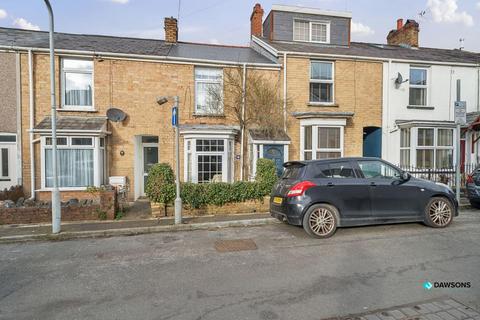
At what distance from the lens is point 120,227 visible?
740 cm

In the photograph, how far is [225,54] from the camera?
13438 millimetres

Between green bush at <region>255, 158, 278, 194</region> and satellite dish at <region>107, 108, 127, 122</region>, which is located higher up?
satellite dish at <region>107, 108, 127, 122</region>

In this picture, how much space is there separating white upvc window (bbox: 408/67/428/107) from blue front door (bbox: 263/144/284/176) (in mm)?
6863

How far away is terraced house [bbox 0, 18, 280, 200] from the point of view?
34.2 ft

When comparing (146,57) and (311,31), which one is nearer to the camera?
(146,57)

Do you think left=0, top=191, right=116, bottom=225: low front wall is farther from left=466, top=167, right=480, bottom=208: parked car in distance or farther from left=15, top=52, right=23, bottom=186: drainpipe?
left=466, top=167, right=480, bottom=208: parked car in distance

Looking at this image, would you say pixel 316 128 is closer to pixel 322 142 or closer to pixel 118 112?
pixel 322 142

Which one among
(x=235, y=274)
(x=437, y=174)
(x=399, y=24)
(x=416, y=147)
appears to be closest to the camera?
(x=235, y=274)

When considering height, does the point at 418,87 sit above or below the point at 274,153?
above

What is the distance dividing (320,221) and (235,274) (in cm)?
261

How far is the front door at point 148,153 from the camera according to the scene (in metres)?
12.1

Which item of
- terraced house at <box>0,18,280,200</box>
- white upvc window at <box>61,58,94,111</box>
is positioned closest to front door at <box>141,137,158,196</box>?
terraced house at <box>0,18,280,200</box>

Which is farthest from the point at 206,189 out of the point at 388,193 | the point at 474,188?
the point at 474,188

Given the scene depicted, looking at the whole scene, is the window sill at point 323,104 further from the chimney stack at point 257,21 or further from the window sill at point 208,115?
the chimney stack at point 257,21
